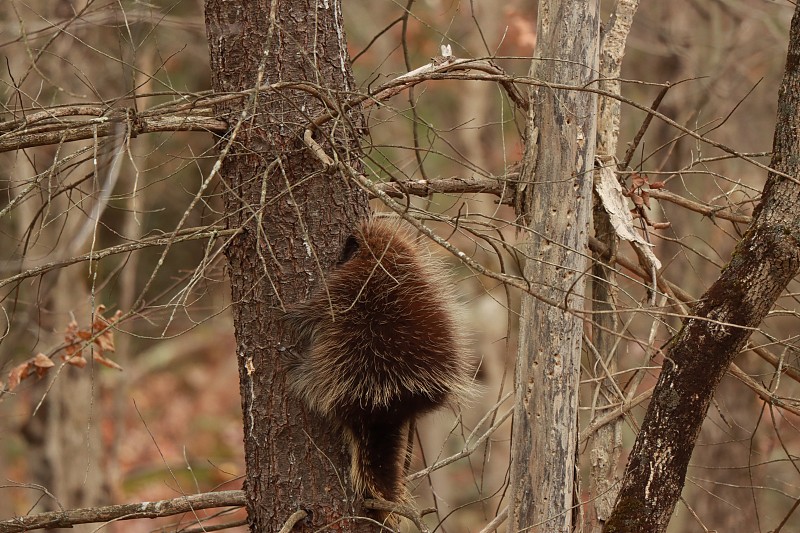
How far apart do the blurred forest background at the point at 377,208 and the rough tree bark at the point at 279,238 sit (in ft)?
0.86

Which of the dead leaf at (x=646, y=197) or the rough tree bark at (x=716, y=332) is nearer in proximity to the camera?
the rough tree bark at (x=716, y=332)

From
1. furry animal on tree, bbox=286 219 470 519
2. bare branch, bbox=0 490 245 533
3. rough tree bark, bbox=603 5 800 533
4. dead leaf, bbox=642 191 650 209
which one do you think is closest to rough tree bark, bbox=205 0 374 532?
furry animal on tree, bbox=286 219 470 519

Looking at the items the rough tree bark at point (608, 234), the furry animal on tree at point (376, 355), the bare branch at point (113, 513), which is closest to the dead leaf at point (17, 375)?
the bare branch at point (113, 513)

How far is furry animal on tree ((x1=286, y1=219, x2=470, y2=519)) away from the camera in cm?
277

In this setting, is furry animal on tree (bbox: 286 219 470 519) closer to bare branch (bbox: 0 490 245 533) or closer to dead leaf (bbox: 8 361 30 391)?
bare branch (bbox: 0 490 245 533)

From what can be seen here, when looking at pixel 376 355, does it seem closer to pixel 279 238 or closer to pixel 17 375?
pixel 279 238

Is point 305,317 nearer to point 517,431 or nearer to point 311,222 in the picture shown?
point 311,222

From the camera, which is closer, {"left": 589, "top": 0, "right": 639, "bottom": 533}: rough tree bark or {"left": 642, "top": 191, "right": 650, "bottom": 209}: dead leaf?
{"left": 642, "top": 191, "right": 650, "bottom": 209}: dead leaf

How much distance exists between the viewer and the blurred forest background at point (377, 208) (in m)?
3.59

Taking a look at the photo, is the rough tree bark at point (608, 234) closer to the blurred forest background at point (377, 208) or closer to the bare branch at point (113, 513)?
the blurred forest background at point (377, 208)

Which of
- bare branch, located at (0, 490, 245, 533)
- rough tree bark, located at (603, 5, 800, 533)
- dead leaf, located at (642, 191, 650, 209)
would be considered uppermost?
Result: dead leaf, located at (642, 191, 650, 209)

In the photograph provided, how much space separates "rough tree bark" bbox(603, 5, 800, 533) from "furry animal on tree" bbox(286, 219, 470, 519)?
30.3 inches

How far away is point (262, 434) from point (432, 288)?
2.60 ft

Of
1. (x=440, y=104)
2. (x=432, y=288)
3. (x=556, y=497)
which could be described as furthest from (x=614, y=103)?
(x=440, y=104)
